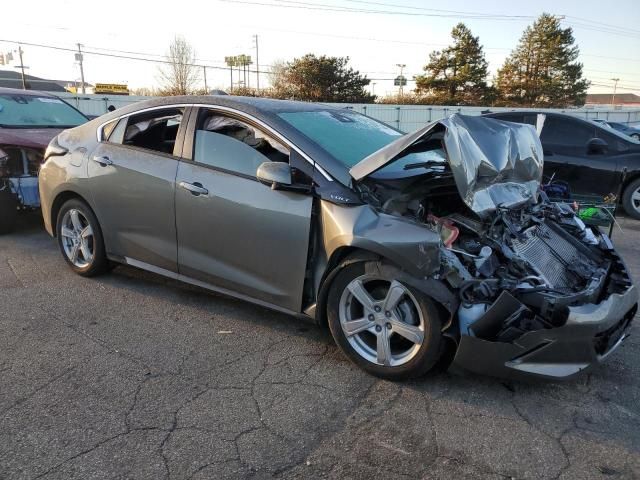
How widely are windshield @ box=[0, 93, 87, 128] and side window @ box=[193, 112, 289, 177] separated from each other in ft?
14.6

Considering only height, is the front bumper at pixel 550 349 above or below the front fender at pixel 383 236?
below

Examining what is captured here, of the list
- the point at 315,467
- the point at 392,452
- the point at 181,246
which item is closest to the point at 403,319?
the point at 392,452

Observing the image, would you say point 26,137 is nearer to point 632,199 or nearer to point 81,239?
point 81,239

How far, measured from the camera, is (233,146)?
3896 mm

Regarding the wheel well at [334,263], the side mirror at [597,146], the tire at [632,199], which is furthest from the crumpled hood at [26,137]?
the tire at [632,199]

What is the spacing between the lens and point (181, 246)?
13.5ft

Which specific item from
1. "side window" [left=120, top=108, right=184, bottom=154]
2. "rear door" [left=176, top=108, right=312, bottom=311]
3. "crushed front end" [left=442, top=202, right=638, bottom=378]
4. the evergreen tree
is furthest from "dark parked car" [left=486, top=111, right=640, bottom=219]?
the evergreen tree

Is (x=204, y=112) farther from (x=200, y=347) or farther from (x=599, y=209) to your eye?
(x=599, y=209)

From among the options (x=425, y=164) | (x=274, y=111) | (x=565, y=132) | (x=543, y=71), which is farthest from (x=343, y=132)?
(x=543, y=71)

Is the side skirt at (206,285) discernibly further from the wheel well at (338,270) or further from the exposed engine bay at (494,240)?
the exposed engine bay at (494,240)

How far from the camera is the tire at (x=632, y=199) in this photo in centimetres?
845

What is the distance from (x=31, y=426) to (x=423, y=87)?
59615 millimetres

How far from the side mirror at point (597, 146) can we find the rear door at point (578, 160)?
32 millimetres

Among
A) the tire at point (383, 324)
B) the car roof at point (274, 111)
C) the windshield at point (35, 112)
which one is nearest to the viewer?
the tire at point (383, 324)
